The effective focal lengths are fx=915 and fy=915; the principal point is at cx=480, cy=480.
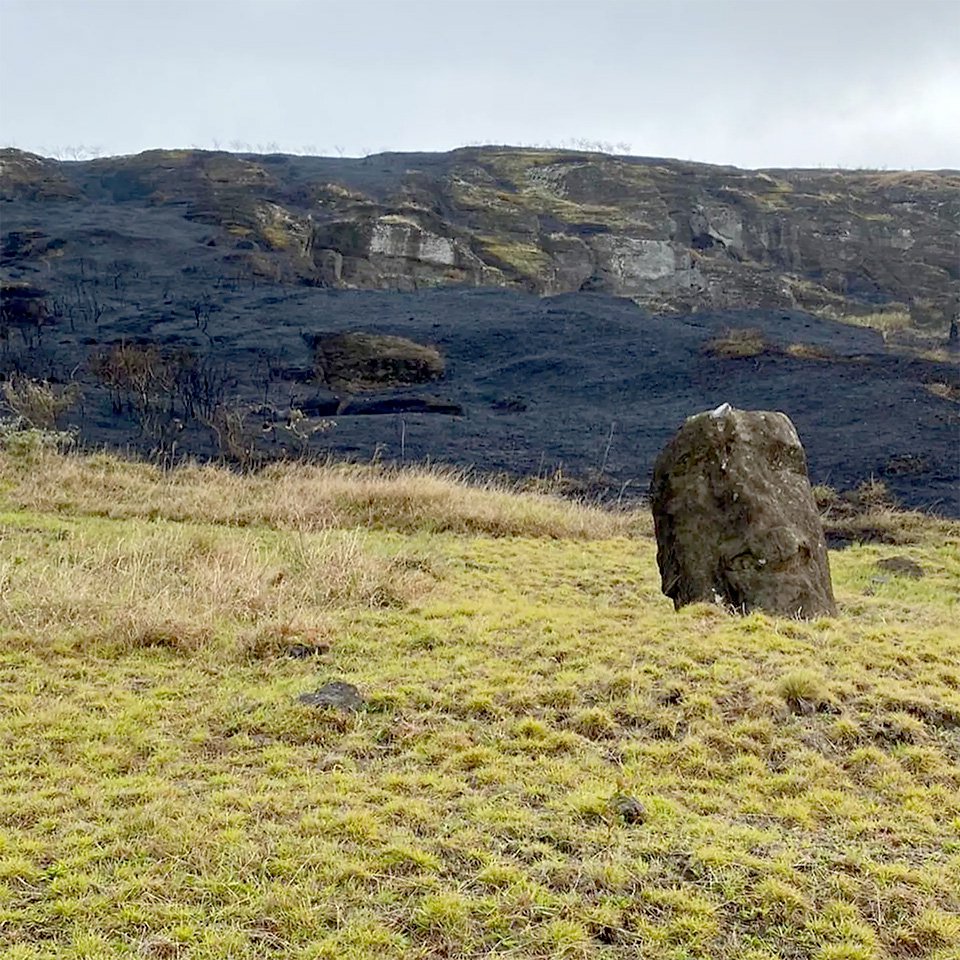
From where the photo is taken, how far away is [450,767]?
4402mm

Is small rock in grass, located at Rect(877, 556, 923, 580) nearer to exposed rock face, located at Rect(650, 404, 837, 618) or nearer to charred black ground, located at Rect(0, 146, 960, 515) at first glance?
exposed rock face, located at Rect(650, 404, 837, 618)

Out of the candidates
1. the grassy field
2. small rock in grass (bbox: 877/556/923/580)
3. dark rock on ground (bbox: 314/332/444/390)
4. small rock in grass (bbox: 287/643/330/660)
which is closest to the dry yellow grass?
the grassy field

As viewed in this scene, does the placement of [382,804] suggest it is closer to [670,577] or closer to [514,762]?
[514,762]

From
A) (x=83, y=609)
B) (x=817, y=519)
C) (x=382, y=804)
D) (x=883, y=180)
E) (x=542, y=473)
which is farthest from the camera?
(x=883, y=180)

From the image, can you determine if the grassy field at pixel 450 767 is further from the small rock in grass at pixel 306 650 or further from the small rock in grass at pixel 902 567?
the small rock in grass at pixel 902 567

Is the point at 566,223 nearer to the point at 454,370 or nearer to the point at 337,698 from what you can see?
the point at 454,370

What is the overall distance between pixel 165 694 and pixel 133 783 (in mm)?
1291

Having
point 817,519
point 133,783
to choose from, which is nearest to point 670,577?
point 817,519

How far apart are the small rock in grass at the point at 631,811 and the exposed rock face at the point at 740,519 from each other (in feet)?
11.5

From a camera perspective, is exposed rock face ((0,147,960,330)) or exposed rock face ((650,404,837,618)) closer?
exposed rock face ((650,404,837,618))

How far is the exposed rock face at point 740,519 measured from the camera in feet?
23.9

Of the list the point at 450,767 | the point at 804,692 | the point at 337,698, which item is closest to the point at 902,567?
the point at 804,692

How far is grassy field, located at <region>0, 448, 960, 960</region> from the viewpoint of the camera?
3100 millimetres

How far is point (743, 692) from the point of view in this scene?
5.23 metres
